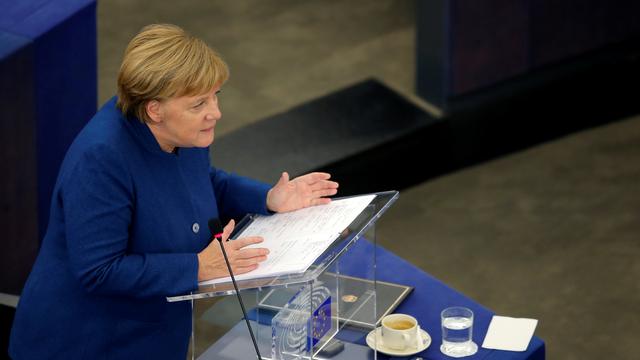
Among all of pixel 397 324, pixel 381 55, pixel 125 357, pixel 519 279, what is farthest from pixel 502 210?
pixel 125 357

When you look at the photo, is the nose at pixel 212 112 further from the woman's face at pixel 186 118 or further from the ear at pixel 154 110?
the ear at pixel 154 110

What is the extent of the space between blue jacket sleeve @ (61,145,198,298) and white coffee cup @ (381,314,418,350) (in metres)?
0.69

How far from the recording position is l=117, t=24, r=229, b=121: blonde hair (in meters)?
2.55

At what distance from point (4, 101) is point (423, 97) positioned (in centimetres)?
301

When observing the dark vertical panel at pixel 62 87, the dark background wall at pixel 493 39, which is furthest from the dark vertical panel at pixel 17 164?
the dark background wall at pixel 493 39

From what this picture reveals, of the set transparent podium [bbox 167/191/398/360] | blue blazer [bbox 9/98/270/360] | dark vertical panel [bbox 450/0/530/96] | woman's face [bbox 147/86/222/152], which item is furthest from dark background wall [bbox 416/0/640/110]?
woman's face [bbox 147/86/222/152]

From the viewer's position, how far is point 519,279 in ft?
16.9

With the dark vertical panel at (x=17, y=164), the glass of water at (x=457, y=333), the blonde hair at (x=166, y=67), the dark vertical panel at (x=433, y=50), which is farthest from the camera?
the dark vertical panel at (x=433, y=50)

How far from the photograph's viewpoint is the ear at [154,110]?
2.61 meters

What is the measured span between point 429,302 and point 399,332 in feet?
1.06

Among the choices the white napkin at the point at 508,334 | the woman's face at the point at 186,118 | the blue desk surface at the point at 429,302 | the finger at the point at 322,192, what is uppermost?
the woman's face at the point at 186,118

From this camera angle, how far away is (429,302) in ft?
11.2

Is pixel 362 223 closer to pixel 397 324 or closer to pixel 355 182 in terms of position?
pixel 397 324

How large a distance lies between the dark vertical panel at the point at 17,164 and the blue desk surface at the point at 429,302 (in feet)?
3.64
